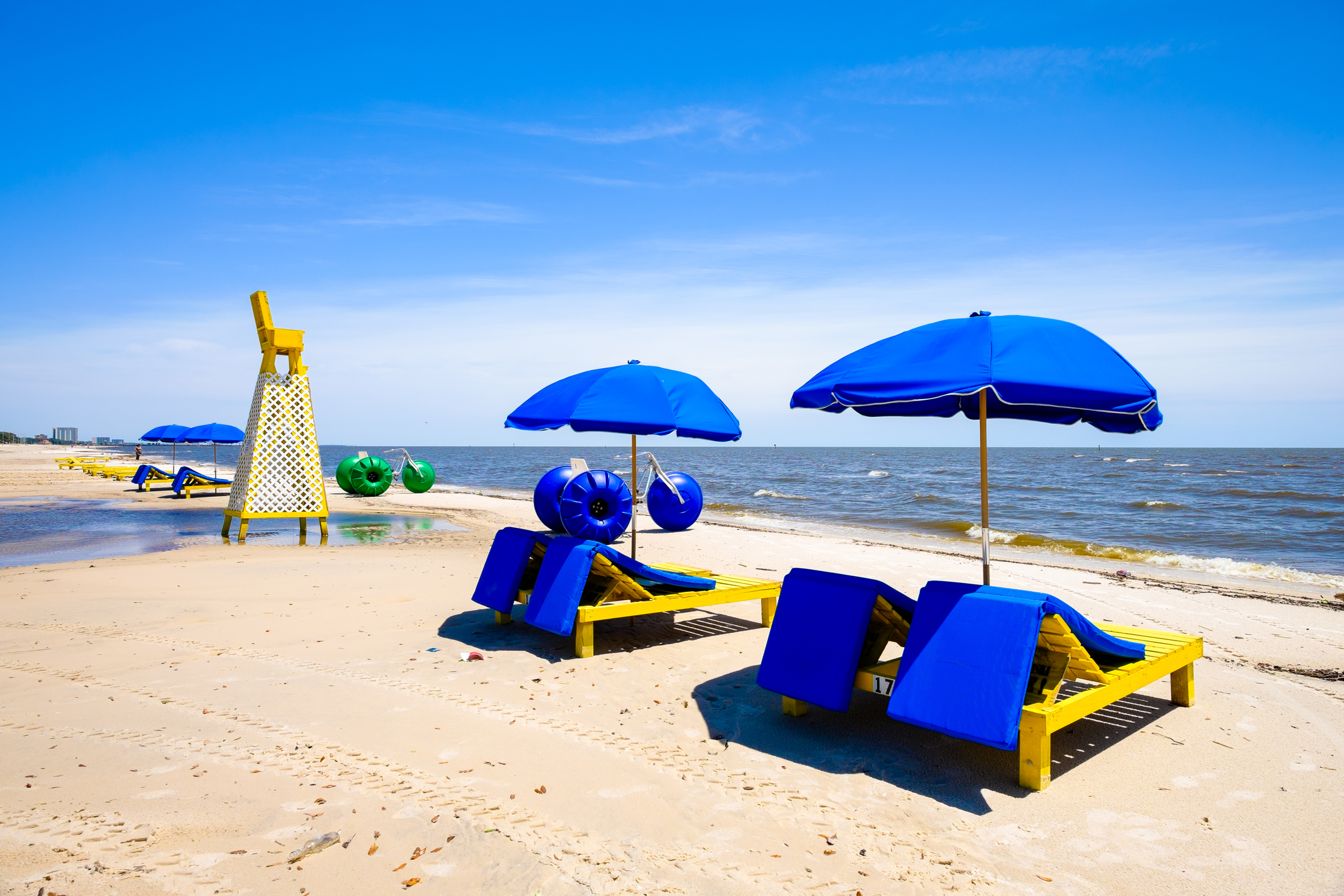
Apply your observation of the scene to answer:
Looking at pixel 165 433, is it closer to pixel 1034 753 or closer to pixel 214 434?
pixel 214 434

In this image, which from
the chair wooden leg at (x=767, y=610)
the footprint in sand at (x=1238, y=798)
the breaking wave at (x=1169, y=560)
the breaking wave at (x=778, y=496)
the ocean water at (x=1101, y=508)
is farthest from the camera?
the breaking wave at (x=778, y=496)

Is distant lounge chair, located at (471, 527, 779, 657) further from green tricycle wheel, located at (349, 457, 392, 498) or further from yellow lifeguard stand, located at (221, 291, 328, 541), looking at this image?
green tricycle wheel, located at (349, 457, 392, 498)

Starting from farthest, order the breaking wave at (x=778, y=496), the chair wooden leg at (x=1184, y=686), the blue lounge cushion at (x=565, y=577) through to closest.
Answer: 1. the breaking wave at (x=778, y=496)
2. the blue lounge cushion at (x=565, y=577)
3. the chair wooden leg at (x=1184, y=686)

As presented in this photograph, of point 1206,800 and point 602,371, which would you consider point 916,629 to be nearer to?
point 1206,800

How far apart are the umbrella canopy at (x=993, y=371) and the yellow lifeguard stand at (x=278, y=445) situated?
1084cm

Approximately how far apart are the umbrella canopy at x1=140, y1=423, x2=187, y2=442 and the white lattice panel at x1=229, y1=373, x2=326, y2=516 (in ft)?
47.7

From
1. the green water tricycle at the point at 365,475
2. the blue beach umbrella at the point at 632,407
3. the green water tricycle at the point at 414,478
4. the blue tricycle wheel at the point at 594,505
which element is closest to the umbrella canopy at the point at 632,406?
the blue beach umbrella at the point at 632,407

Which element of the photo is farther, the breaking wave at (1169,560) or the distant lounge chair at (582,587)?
the breaking wave at (1169,560)

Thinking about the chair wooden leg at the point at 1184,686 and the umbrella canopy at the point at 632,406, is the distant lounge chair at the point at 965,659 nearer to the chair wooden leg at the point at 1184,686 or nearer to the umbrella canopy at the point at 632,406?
the chair wooden leg at the point at 1184,686

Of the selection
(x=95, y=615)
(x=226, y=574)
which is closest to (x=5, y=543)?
(x=226, y=574)

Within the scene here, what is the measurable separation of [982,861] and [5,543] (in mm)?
16827

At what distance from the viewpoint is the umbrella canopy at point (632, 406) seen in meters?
6.08

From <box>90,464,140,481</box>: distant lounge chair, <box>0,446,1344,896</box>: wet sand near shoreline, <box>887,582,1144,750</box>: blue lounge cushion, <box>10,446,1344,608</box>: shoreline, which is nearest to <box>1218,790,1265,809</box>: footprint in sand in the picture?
<box>0,446,1344,896</box>: wet sand near shoreline

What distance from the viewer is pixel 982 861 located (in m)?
3.05
